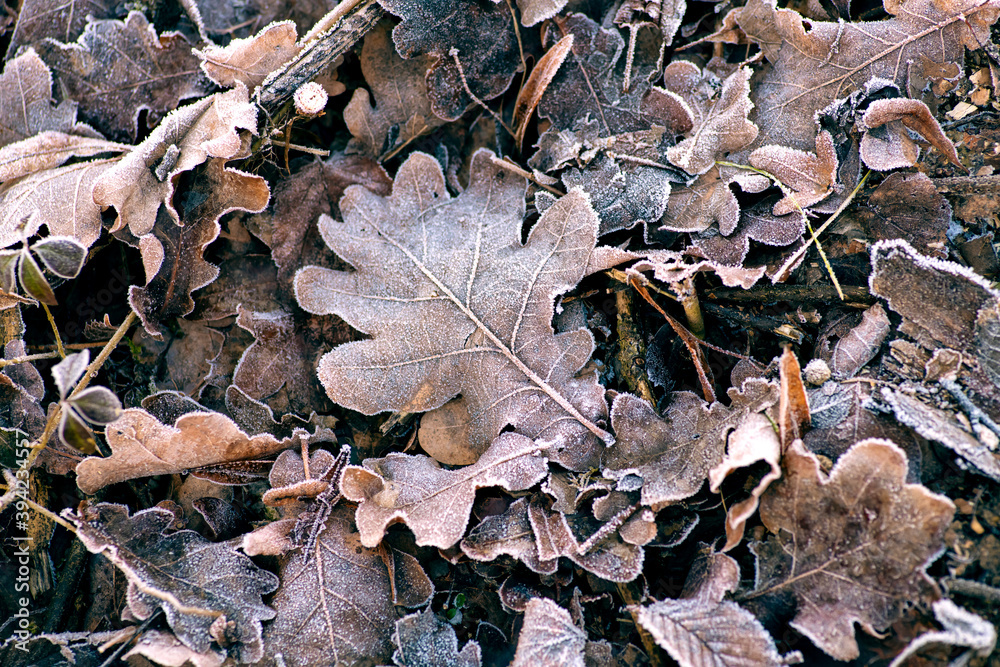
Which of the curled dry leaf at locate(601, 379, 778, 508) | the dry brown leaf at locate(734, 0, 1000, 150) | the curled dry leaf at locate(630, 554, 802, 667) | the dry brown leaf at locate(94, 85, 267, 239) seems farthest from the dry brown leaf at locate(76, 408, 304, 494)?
the dry brown leaf at locate(734, 0, 1000, 150)

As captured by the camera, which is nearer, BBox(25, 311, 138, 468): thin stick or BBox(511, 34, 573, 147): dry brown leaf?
BBox(25, 311, 138, 468): thin stick

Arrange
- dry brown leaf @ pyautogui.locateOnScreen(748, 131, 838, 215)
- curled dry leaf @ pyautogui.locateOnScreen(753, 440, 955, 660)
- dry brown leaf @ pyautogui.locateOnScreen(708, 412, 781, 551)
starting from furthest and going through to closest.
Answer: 1. dry brown leaf @ pyautogui.locateOnScreen(748, 131, 838, 215)
2. dry brown leaf @ pyautogui.locateOnScreen(708, 412, 781, 551)
3. curled dry leaf @ pyautogui.locateOnScreen(753, 440, 955, 660)

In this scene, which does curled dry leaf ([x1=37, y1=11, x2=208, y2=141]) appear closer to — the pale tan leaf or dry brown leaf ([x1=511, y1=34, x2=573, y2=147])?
the pale tan leaf

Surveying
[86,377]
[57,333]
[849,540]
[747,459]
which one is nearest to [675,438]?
[747,459]

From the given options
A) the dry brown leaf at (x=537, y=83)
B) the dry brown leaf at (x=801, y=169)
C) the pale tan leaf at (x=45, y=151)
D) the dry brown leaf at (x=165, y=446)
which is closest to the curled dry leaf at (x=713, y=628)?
the dry brown leaf at (x=801, y=169)

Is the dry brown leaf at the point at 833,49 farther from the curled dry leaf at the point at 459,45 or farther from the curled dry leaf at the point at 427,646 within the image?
the curled dry leaf at the point at 427,646

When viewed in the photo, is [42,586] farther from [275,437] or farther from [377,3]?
[377,3]

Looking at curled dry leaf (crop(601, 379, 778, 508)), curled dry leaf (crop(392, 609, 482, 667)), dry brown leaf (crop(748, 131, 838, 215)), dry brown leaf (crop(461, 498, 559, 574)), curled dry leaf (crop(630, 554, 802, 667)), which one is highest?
dry brown leaf (crop(748, 131, 838, 215))
